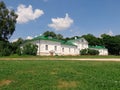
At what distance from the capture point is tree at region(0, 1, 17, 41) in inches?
2813

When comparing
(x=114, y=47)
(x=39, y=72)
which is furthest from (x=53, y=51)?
(x=39, y=72)

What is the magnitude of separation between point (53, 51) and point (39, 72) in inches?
2492

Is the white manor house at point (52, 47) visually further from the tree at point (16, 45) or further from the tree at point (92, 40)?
the tree at point (92, 40)

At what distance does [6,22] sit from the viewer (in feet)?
237

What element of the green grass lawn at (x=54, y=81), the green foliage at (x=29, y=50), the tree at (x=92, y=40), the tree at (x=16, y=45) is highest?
the tree at (x=92, y=40)

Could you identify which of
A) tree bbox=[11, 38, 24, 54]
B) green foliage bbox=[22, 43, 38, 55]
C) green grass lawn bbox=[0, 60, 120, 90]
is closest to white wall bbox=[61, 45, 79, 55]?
tree bbox=[11, 38, 24, 54]

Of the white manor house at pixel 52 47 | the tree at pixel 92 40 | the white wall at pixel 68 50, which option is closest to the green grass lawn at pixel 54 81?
the white manor house at pixel 52 47

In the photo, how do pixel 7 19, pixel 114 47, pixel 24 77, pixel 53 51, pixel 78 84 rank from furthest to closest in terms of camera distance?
1. pixel 114 47
2. pixel 53 51
3. pixel 7 19
4. pixel 24 77
5. pixel 78 84

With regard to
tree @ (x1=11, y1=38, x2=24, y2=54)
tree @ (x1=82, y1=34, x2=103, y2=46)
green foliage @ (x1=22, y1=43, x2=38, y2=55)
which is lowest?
green foliage @ (x1=22, y1=43, x2=38, y2=55)

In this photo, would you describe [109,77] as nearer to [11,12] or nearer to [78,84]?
[78,84]

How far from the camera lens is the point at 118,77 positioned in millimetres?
14375

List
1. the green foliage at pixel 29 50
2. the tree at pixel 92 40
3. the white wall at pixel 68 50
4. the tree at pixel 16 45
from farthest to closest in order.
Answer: the tree at pixel 92 40
the white wall at pixel 68 50
the tree at pixel 16 45
the green foliage at pixel 29 50

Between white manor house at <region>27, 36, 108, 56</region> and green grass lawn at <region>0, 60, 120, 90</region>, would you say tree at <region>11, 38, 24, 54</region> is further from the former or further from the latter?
green grass lawn at <region>0, 60, 120, 90</region>

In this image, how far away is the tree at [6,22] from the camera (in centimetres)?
7144
